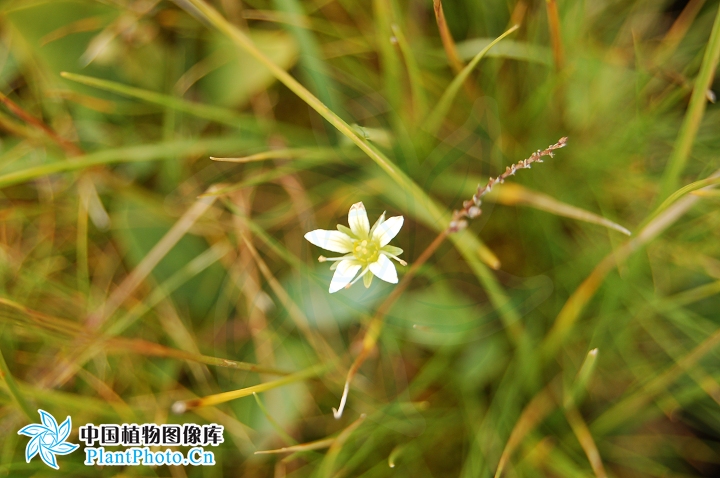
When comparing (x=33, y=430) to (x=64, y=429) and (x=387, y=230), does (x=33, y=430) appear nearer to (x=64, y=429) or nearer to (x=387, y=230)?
(x=64, y=429)

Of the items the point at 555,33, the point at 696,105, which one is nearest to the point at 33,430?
the point at 555,33

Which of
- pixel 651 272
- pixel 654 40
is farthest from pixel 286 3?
pixel 651 272

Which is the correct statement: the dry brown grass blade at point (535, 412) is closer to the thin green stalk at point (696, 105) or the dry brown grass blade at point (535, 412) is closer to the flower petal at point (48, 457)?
the thin green stalk at point (696, 105)

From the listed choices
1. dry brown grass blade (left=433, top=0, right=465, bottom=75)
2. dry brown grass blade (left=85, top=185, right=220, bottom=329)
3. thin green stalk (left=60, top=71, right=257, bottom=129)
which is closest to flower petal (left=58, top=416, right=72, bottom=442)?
dry brown grass blade (left=85, top=185, right=220, bottom=329)

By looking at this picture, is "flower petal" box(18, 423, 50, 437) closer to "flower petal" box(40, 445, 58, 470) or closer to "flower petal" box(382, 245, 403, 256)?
"flower petal" box(40, 445, 58, 470)

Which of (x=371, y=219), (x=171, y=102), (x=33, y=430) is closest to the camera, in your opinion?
(x=171, y=102)

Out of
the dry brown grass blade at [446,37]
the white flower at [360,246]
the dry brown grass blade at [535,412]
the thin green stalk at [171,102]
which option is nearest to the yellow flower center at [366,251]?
the white flower at [360,246]
